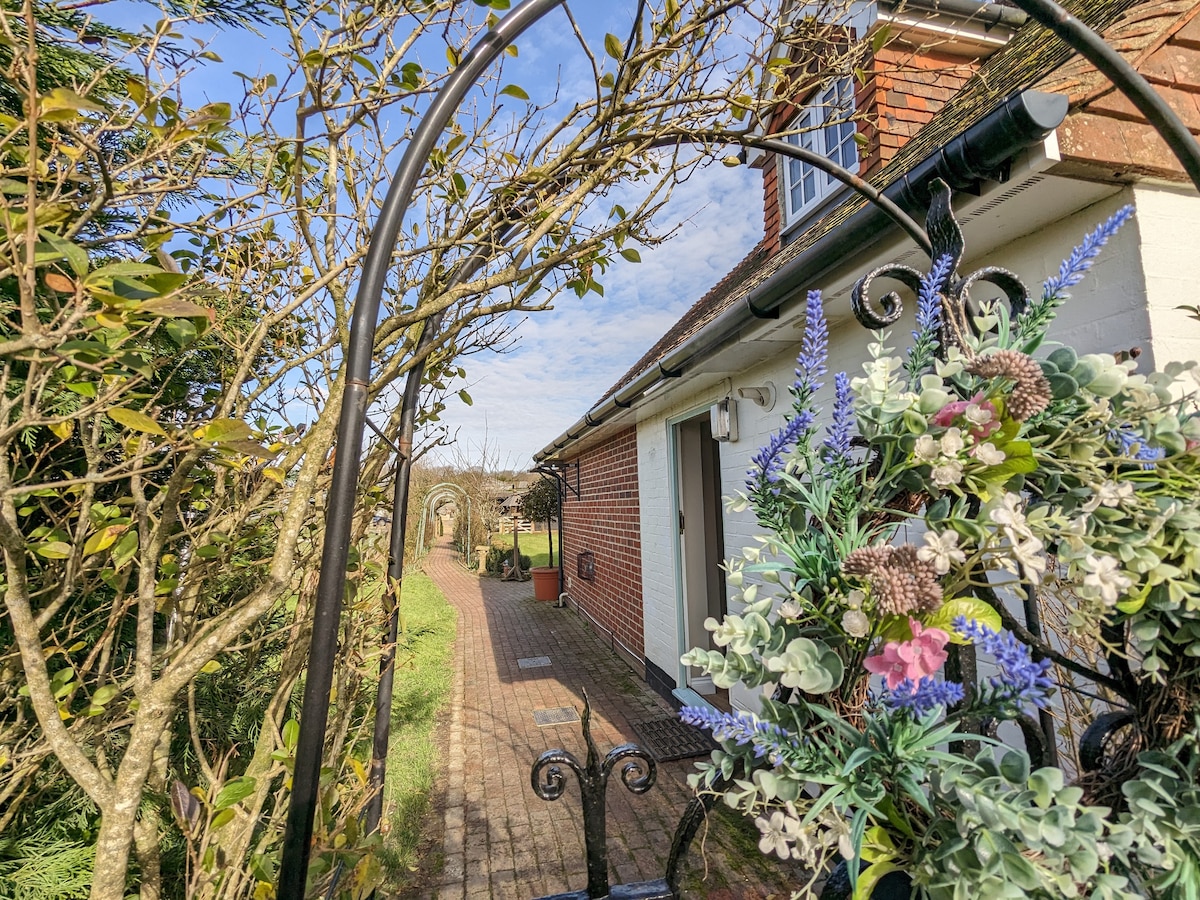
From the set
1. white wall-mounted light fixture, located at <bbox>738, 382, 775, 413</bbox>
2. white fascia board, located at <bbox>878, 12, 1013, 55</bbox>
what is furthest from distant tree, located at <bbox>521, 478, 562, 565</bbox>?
white fascia board, located at <bbox>878, 12, 1013, 55</bbox>

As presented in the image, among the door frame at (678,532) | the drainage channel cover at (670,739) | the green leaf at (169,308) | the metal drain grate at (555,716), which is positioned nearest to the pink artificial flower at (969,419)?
the green leaf at (169,308)

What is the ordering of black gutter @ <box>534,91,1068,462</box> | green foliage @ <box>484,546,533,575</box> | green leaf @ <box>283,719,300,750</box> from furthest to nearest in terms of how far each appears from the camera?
green foliage @ <box>484,546,533,575</box>, black gutter @ <box>534,91,1068,462</box>, green leaf @ <box>283,719,300,750</box>

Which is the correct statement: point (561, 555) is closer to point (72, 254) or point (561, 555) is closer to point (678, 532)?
point (678, 532)

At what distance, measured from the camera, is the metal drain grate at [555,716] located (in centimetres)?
532

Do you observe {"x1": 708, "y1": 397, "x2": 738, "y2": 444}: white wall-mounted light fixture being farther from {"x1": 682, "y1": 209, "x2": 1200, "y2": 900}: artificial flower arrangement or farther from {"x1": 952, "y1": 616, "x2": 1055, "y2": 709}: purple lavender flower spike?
{"x1": 952, "y1": 616, "x2": 1055, "y2": 709}: purple lavender flower spike

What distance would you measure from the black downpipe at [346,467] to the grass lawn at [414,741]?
3.53 feet

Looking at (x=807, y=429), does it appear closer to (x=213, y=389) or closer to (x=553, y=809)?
(x=213, y=389)

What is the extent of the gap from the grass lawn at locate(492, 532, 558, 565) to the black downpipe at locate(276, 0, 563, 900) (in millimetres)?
16361

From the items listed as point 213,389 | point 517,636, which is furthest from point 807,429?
point 517,636

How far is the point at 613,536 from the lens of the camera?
800 cm

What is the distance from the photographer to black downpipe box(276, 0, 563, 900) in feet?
3.52

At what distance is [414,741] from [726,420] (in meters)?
3.77

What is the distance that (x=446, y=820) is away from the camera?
147 inches

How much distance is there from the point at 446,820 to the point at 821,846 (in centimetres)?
377
